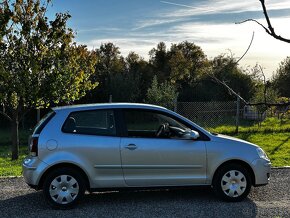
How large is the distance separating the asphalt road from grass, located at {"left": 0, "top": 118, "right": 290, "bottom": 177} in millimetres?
2916

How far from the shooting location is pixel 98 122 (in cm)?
660

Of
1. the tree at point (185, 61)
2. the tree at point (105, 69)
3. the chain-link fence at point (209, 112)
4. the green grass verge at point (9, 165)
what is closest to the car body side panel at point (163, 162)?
the green grass verge at point (9, 165)

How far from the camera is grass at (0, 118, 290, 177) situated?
1125 cm

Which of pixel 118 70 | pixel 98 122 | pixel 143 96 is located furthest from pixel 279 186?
pixel 118 70

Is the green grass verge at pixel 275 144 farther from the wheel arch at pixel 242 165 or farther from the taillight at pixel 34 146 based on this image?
the taillight at pixel 34 146

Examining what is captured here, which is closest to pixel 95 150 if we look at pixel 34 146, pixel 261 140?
pixel 34 146

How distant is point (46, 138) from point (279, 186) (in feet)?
14.7

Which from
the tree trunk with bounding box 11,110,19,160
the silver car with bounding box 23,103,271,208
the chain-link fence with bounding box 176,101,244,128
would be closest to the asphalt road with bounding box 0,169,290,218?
the silver car with bounding box 23,103,271,208

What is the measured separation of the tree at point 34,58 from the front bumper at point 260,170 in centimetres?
691

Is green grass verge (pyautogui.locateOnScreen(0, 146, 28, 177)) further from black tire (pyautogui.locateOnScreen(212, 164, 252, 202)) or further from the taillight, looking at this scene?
black tire (pyautogui.locateOnScreen(212, 164, 252, 202))

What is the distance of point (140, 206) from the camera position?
6465 mm

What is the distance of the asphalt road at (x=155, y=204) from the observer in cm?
606

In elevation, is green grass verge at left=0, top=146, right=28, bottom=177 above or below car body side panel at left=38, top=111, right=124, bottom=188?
below

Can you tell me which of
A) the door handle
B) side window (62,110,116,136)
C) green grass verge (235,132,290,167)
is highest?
side window (62,110,116,136)
